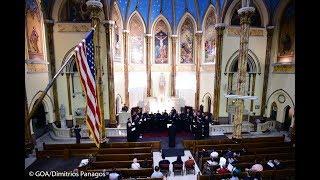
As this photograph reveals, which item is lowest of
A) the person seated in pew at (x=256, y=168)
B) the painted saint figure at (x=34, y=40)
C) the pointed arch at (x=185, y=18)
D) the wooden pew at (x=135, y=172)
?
the wooden pew at (x=135, y=172)

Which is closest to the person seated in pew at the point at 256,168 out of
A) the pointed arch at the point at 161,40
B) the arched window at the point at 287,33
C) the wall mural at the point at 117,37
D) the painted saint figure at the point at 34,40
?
the arched window at the point at 287,33

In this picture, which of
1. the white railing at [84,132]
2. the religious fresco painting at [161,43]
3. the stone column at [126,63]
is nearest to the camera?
the white railing at [84,132]

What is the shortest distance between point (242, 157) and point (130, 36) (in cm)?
1779

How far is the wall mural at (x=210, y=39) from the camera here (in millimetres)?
22120

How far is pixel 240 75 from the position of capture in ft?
48.6

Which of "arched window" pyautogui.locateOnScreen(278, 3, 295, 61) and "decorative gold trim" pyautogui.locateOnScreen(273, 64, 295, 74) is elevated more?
"arched window" pyautogui.locateOnScreen(278, 3, 295, 61)

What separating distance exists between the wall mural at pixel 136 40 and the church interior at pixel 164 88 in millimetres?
125

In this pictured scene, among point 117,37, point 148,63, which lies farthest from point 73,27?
point 148,63

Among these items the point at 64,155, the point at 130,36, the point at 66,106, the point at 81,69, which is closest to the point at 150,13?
the point at 130,36

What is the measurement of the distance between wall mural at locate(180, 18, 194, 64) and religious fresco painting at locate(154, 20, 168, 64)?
1.95 m

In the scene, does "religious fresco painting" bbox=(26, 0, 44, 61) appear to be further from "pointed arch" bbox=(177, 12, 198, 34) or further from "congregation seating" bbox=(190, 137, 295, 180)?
"pointed arch" bbox=(177, 12, 198, 34)

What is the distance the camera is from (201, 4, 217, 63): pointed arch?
72.3 ft

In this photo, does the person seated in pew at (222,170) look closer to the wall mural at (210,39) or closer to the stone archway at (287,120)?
the stone archway at (287,120)

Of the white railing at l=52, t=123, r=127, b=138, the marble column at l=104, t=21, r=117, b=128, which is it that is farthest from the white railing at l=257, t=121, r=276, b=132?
the marble column at l=104, t=21, r=117, b=128
